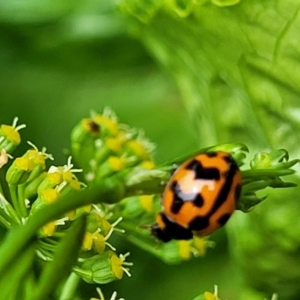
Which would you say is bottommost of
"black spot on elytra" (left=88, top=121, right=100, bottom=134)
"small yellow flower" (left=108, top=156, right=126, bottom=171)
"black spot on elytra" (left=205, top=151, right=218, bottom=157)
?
"small yellow flower" (left=108, top=156, right=126, bottom=171)

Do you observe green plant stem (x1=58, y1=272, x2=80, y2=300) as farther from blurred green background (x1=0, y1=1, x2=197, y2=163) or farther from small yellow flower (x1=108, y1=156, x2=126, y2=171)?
blurred green background (x1=0, y1=1, x2=197, y2=163)

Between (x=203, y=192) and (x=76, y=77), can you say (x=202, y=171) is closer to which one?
(x=203, y=192)

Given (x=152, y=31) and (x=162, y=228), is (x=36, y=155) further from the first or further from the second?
(x=152, y=31)

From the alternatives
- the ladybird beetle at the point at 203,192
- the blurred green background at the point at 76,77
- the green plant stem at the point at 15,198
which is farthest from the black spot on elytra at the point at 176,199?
the blurred green background at the point at 76,77

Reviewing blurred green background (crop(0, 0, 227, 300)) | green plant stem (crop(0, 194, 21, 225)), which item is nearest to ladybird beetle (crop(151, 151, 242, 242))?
green plant stem (crop(0, 194, 21, 225))

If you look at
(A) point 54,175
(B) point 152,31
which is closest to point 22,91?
(B) point 152,31

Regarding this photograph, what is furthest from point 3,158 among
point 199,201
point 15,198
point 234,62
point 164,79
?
point 164,79
